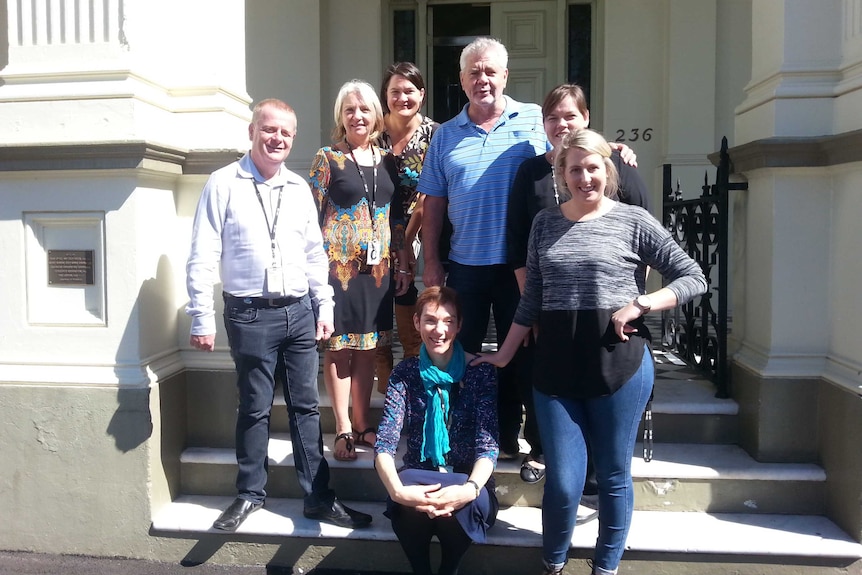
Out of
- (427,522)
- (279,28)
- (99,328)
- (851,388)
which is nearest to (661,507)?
(851,388)

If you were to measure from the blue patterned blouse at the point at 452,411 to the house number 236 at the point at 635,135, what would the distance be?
487cm

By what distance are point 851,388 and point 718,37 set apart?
4.74 meters

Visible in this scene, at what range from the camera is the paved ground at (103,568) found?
3445mm

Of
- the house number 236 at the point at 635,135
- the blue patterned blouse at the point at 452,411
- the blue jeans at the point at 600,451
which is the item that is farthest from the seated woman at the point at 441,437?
the house number 236 at the point at 635,135

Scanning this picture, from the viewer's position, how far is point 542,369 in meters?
2.90

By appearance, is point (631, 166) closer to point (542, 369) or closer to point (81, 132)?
point (542, 369)

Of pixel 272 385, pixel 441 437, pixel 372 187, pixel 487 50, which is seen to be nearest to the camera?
pixel 441 437

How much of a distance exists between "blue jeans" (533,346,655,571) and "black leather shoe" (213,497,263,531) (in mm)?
1382

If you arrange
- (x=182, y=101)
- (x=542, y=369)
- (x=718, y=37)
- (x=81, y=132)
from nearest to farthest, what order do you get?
(x=542, y=369) → (x=81, y=132) → (x=182, y=101) → (x=718, y=37)

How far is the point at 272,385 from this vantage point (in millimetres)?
3342

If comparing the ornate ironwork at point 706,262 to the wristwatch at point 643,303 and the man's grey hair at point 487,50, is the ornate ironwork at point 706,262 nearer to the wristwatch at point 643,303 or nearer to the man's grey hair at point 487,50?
the wristwatch at point 643,303

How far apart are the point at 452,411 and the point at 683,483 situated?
124cm

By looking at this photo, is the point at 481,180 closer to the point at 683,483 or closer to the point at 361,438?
the point at 361,438

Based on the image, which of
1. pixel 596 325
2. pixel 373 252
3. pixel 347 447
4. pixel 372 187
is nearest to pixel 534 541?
pixel 347 447
